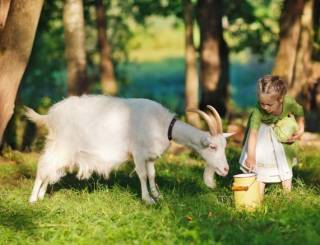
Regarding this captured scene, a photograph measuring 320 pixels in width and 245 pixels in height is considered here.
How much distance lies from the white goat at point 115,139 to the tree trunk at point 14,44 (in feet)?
1.93

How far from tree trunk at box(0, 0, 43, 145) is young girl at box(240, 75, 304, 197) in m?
2.72

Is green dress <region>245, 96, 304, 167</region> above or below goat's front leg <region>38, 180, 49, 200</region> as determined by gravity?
above

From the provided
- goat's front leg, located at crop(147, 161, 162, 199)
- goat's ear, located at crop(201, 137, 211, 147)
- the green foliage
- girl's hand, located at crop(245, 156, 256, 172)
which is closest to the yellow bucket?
girl's hand, located at crop(245, 156, 256, 172)

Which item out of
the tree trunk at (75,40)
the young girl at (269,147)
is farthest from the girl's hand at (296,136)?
the tree trunk at (75,40)

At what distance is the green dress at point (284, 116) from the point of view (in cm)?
783

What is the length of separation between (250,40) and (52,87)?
361 inches

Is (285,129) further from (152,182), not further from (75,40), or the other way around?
(75,40)

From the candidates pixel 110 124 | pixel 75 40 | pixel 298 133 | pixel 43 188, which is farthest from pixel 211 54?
pixel 298 133

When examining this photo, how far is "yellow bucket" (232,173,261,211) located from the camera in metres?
7.20

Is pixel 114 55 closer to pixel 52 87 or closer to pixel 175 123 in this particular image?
pixel 52 87

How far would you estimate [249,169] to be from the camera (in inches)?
309

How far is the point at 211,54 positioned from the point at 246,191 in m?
9.13

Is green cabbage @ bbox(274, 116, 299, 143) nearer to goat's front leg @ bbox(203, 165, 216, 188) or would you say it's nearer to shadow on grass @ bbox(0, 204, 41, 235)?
goat's front leg @ bbox(203, 165, 216, 188)

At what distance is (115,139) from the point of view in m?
8.51
